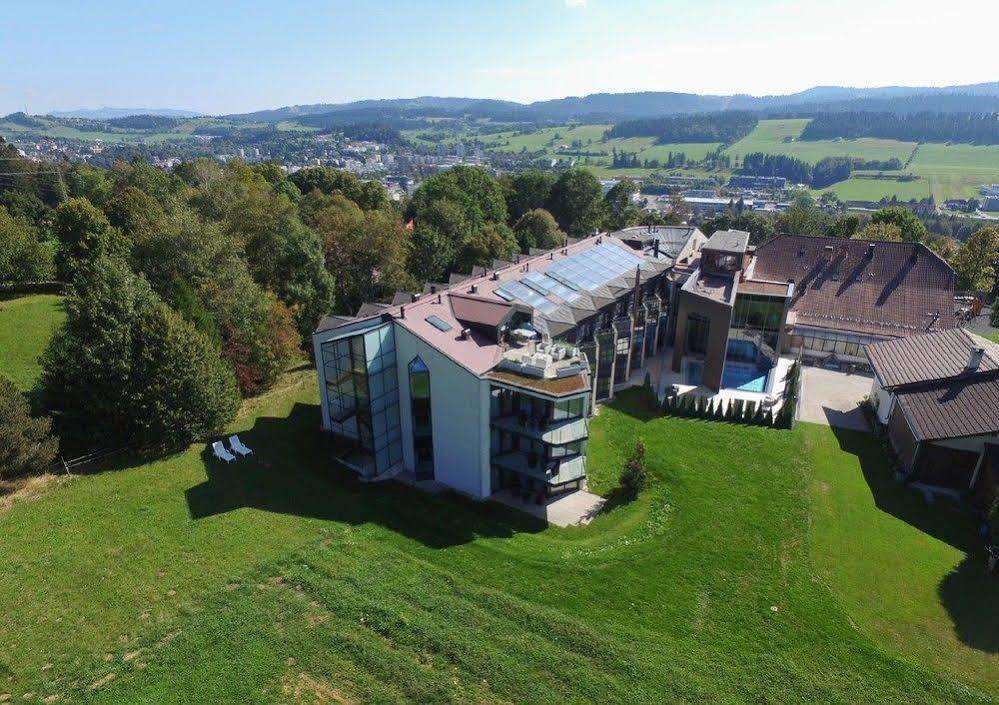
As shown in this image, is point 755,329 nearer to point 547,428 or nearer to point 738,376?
point 738,376

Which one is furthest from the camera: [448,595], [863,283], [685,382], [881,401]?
[863,283]

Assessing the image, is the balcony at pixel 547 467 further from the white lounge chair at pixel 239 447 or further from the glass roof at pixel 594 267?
the glass roof at pixel 594 267

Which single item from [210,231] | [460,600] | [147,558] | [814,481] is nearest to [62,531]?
[147,558]

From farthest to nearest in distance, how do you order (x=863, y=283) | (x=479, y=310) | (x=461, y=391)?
(x=863, y=283) < (x=479, y=310) < (x=461, y=391)

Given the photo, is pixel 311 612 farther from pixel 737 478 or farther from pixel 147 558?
pixel 737 478

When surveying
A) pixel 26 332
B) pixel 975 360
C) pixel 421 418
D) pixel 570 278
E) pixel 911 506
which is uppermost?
pixel 570 278

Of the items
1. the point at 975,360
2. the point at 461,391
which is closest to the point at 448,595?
the point at 461,391

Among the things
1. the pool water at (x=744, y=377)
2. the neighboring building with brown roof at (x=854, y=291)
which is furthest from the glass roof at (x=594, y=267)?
the neighboring building with brown roof at (x=854, y=291)
